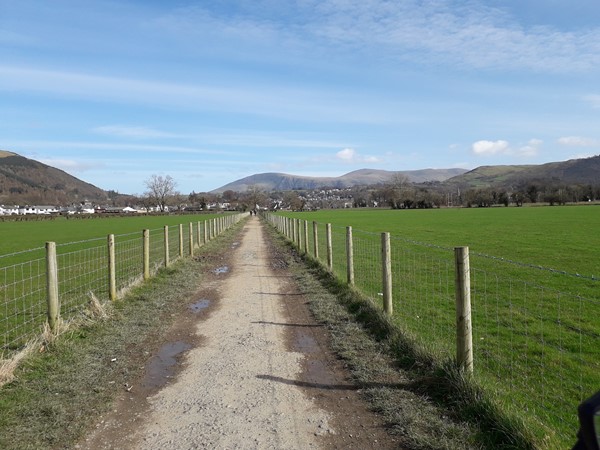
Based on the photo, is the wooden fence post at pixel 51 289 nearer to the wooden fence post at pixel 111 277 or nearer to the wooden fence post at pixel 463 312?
the wooden fence post at pixel 111 277

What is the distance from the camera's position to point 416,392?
5.15 metres

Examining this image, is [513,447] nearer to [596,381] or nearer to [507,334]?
[596,381]

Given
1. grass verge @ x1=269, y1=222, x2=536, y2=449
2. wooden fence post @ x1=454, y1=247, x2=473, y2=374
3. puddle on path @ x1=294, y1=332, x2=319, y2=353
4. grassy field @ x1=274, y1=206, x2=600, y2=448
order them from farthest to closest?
1. puddle on path @ x1=294, y1=332, x2=319, y2=353
2. wooden fence post @ x1=454, y1=247, x2=473, y2=374
3. grassy field @ x1=274, y1=206, x2=600, y2=448
4. grass verge @ x1=269, y1=222, x2=536, y2=449

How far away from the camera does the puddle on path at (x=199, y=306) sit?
9.90 metres

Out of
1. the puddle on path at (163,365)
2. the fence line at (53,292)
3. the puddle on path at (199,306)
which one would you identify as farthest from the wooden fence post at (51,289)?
the puddle on path at (199,306)

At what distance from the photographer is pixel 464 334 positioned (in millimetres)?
5414

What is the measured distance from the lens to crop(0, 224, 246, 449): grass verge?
14.2 feet

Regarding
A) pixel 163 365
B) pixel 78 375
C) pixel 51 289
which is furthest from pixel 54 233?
pixel 78 375

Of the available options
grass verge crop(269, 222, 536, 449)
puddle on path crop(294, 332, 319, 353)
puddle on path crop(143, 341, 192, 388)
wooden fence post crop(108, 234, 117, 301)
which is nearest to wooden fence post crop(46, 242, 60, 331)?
puddle on path crop(143, 341, 192, 388)

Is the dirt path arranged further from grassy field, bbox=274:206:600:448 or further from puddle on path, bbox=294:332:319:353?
grassy field, bbox=274:206:600:448

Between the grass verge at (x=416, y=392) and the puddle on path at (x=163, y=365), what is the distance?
7.27 feet

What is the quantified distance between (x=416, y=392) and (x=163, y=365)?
10.6 ft

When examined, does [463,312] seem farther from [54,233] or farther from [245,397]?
[54,233]

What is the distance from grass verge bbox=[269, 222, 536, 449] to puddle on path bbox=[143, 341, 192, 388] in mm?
2217
